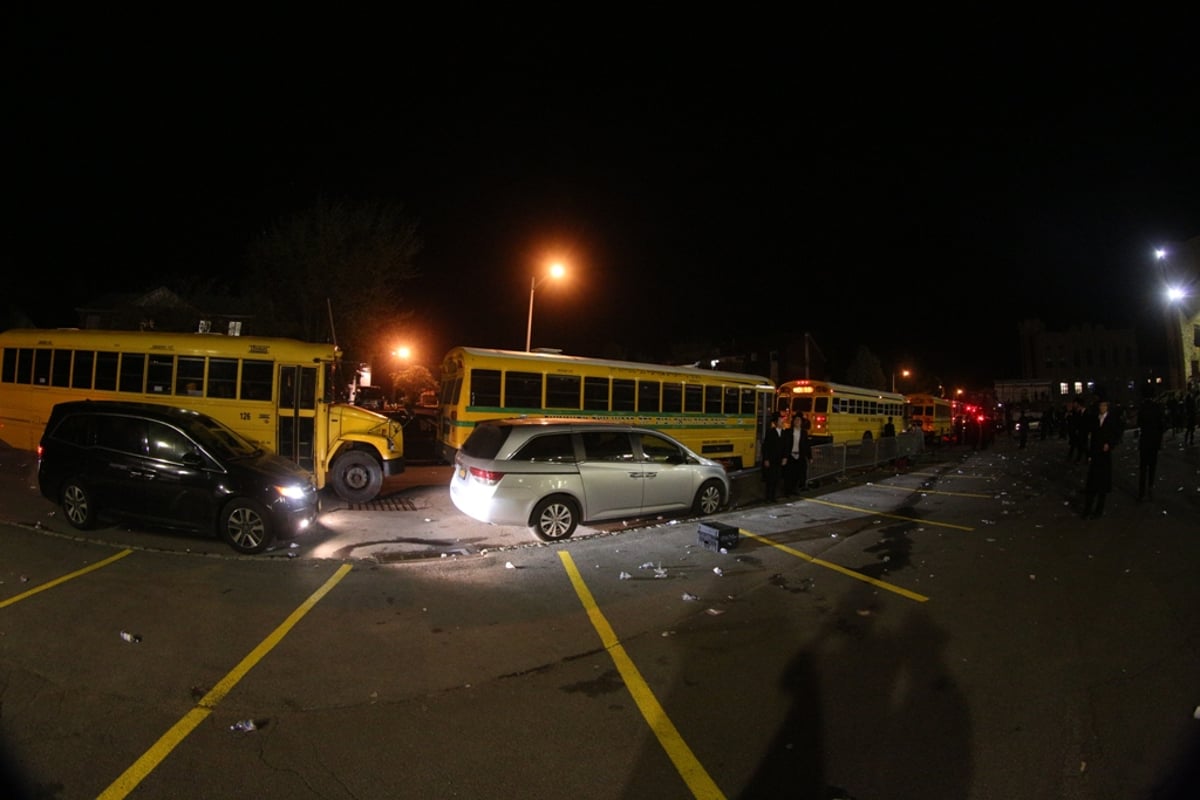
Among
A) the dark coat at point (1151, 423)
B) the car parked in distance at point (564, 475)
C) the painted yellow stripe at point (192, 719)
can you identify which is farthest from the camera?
the dark coat at point (1151, 423)

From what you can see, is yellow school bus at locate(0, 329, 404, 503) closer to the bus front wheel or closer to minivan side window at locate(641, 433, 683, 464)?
the bus front wheel

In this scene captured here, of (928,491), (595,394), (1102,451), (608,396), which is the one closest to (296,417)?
(595,394)

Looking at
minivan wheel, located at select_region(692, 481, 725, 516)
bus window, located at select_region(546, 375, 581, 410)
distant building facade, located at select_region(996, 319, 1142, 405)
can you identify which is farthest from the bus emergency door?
distant building facade, located at select_region(996, 319, 1142, 405)

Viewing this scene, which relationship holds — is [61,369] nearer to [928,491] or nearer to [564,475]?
[564,475]

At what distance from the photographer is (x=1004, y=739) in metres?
3.62

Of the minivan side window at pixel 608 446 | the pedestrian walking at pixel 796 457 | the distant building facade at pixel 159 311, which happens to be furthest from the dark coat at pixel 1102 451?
the distant building facade at pixel 159 311

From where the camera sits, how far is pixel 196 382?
36.4 ft

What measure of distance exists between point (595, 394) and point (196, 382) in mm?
8179

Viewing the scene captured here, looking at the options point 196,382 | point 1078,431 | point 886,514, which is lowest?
point 886,514

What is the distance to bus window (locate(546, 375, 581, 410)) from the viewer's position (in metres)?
14.5

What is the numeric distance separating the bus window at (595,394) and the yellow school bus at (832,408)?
10.9 m

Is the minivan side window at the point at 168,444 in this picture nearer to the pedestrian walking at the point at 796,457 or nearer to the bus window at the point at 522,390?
the bus window at the point at 522,390

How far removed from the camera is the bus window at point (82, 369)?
1112cm

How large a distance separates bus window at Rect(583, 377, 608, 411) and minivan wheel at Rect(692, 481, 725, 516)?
17.4 ft
